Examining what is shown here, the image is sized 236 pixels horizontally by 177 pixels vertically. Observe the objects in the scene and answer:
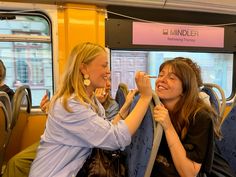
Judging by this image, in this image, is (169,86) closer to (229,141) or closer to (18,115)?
(229,141)

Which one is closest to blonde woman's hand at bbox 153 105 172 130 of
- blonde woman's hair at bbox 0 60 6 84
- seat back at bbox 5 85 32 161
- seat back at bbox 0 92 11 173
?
seat back at bbox 0 92 11 173

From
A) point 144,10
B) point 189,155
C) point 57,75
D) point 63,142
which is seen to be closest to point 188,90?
point 189,155

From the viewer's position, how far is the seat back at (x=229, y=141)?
137 centimetres

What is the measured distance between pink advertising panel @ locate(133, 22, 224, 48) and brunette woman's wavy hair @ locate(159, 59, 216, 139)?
77.9 inches

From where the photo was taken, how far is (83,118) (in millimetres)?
1137

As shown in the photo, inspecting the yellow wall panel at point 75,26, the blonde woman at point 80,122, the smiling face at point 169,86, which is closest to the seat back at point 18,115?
the yellow wall panel at point 75,26

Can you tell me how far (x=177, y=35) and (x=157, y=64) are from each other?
48 centimetres

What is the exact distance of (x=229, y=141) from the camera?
4.56 ft

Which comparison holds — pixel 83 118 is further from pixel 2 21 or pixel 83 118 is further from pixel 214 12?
pixel 214 12

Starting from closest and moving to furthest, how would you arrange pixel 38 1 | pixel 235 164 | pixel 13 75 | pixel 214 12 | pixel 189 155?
pixel 189 155 < pixel 235 164 < pixel 38 1 < pixel 13 75 < pixel 214 12

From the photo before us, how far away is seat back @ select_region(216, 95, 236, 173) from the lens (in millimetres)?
1371

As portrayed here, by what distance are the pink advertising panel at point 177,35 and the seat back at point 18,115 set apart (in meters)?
1.50

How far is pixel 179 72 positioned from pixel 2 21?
2347 mm

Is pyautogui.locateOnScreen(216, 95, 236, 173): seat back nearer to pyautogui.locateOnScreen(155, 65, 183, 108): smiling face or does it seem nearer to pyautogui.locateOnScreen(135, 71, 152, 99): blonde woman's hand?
pyautogui.locateOnScreen(155, 65, 183, 108): smiling face
